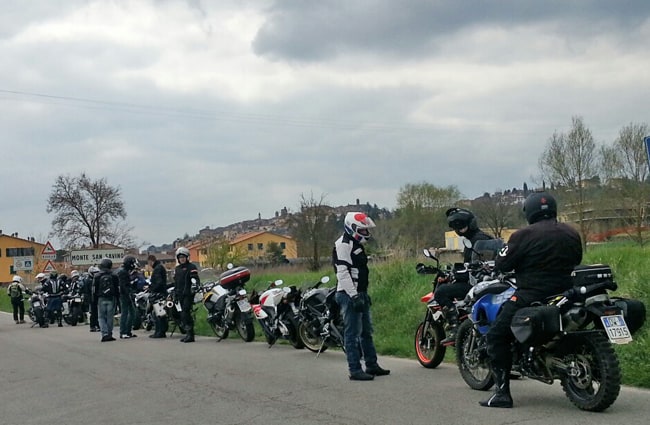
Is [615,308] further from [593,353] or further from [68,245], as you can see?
[68,245]

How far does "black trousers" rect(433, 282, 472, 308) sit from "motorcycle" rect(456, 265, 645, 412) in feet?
6.49

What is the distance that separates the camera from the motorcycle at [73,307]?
80.7 ft

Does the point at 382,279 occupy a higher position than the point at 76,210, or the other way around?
the point at 76,210

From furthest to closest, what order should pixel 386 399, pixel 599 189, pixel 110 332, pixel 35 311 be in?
pixel 599 189, pixel 35 311, pixel 110 332, pixel 386 399

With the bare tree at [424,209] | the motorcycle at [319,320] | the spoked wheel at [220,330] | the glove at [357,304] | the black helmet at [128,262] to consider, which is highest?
the bare tree at [424,209]

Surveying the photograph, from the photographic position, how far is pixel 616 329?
6.51 metres

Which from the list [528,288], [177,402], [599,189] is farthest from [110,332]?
[599,189]

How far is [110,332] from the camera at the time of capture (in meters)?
17.1

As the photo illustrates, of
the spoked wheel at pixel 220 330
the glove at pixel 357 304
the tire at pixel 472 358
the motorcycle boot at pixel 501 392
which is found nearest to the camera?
the motorcycle boot at pixel 501 392

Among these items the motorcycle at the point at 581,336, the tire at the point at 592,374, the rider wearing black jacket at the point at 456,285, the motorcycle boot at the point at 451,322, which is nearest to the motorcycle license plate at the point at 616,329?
the motorcycle at the point at 581,336

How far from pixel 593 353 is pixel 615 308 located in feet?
1.42

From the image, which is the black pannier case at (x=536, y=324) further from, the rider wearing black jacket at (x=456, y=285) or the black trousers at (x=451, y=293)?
the black trousers at (x=451, y=293)

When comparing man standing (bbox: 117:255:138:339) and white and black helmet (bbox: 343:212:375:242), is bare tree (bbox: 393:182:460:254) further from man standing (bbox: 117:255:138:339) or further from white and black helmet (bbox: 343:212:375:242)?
white and black helmet (bbox: 343:212:375:242)

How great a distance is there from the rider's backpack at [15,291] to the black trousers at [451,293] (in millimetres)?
21871
